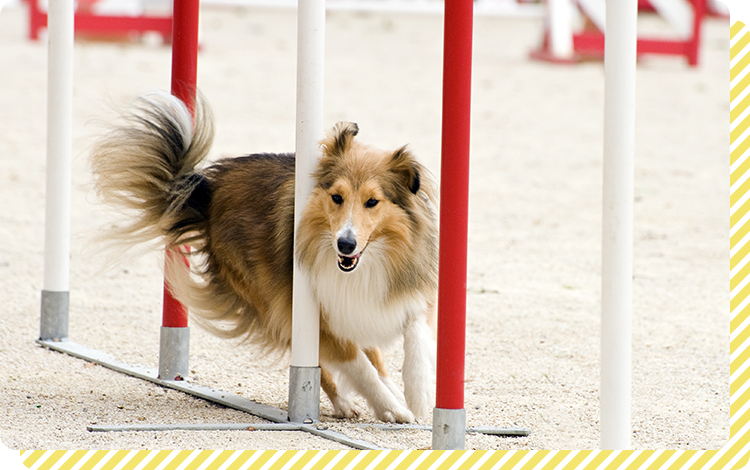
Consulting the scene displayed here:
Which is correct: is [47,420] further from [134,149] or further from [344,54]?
[344,54]

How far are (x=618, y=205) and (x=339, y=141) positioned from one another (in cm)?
126

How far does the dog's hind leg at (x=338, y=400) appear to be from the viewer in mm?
3932

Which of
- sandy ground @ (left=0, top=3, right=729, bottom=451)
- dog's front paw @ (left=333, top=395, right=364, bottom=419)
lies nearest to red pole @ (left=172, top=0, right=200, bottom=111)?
sandy ground @ (left=0, top=3, right=729, bottom=451)

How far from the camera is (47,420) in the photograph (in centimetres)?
360

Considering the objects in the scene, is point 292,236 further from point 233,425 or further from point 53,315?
point 53,315

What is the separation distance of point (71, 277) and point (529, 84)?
7983mm

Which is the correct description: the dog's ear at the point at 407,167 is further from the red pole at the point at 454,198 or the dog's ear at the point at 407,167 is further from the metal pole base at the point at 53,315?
the metal pole base at the point at 53,315

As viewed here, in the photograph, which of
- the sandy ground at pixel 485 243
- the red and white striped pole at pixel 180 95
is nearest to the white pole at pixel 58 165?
the sandy ground at pixel 485 243

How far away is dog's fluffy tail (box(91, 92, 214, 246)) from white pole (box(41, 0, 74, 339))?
0.54 metres

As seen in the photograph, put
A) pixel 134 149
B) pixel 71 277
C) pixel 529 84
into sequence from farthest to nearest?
pixel 529 84
pixel 71 277
pixel 134 149

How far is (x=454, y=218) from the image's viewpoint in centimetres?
300

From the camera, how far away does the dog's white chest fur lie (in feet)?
11.9

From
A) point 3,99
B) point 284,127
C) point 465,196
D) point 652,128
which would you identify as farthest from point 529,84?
point 465,196

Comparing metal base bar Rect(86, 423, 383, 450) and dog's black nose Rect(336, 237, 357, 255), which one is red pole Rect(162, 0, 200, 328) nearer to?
metal base bar Rect(86, 423, 383, 450)
